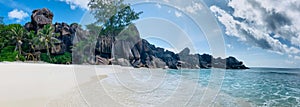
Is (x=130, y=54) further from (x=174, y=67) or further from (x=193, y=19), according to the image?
(x=193, y=19)

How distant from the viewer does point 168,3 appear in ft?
28.9

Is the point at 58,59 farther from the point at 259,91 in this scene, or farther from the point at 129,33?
the point at 259,91

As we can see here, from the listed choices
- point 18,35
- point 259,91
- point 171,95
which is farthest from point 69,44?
point 171,95

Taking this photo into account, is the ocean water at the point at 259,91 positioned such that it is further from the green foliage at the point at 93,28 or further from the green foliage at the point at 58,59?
the green foliage at the point at 58,59

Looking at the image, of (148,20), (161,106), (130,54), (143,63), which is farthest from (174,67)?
(161,106)

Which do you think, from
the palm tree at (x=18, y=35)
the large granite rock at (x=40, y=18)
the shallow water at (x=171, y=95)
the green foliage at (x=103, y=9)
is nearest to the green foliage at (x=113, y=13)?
the green foliage at (x=103, y=9)

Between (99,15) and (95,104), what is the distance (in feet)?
101

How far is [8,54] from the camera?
1023 inches

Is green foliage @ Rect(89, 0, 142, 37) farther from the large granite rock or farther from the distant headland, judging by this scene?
the large granite rock

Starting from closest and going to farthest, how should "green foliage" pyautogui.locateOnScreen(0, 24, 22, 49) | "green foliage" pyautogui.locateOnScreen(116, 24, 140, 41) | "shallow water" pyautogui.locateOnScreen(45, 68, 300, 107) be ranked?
"shallow water" pyautogui.locateOnScreen(45, 68, 300, 107)
"green foliage" pyautogui.locateOnScreen(0, 24, 22, 49)
"green foliage" pyautogui.locateOnScreen(116, 24, 140, 41)

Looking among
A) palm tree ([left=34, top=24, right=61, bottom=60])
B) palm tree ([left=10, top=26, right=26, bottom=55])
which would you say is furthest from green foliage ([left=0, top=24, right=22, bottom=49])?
palm tree ([left=34, top=24, right=61, bottom=60])

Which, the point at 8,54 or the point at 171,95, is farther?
the point at 8,54

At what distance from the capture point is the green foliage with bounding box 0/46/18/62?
2489cm

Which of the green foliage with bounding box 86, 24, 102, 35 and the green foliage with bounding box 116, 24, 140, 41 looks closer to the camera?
the green foliage with bounding box 116, 24, 140, 41
